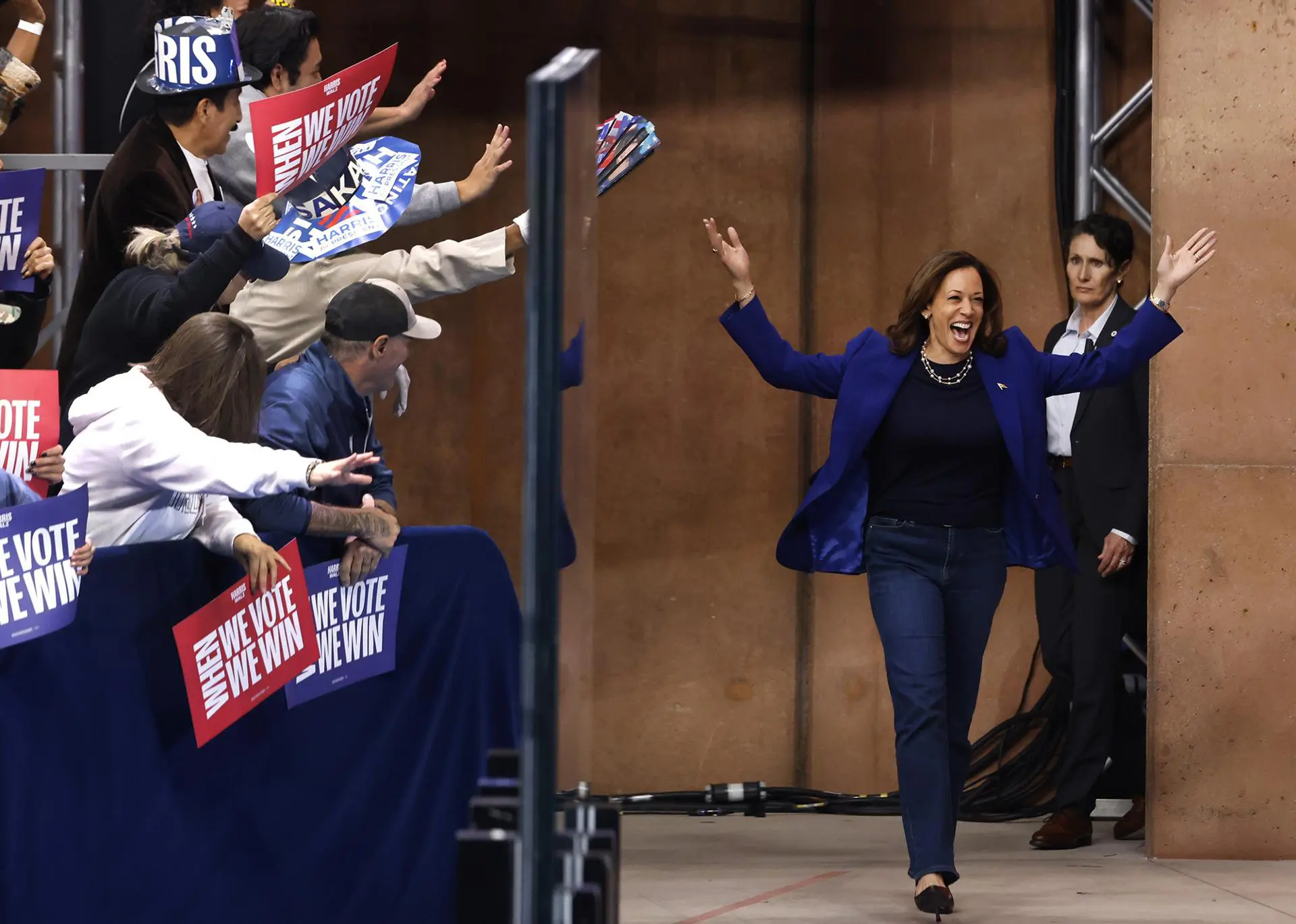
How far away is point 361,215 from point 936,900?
7.31 feet

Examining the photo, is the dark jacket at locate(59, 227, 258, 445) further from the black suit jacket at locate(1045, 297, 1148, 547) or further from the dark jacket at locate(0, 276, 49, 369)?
the black suit jacket at locate(1045, 297, 1148, 547)

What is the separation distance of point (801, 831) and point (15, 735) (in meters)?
3.24

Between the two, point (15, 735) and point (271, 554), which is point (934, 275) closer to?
point (271, 554)

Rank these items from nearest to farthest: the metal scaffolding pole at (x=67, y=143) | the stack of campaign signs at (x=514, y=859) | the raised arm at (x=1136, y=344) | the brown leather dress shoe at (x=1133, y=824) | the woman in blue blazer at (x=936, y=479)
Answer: the stack of campaign signs at (x=514, y=859) < the woman in blue blazer at (x=936, y=479) < the raised arm at (x=1136, y=344) < the metal scaffolding pole at (x=67, y=143) < the brown leather dress shoe at (x=1133, y=824)

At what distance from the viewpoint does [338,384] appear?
399cm

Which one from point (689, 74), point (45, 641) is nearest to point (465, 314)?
point (689, 74)

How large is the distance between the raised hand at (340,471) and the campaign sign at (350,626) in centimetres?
43

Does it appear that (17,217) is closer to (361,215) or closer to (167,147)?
(167,147)

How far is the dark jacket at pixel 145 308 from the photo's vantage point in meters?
3.77

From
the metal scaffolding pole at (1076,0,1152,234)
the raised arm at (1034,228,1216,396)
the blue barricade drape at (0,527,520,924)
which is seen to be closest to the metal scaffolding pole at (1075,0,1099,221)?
the metal scaffolding pole at (1076,0,1152,234)

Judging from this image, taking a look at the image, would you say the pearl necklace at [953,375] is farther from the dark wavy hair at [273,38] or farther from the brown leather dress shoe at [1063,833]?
the dark wavy hair at [273,38]

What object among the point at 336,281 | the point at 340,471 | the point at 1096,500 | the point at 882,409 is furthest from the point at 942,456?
the point at 340,471

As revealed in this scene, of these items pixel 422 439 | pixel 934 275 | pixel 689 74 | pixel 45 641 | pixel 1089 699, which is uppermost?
pixel 689 74

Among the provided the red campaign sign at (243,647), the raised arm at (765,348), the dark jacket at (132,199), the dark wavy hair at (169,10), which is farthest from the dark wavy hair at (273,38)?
the red campaign sign at (243,647)
